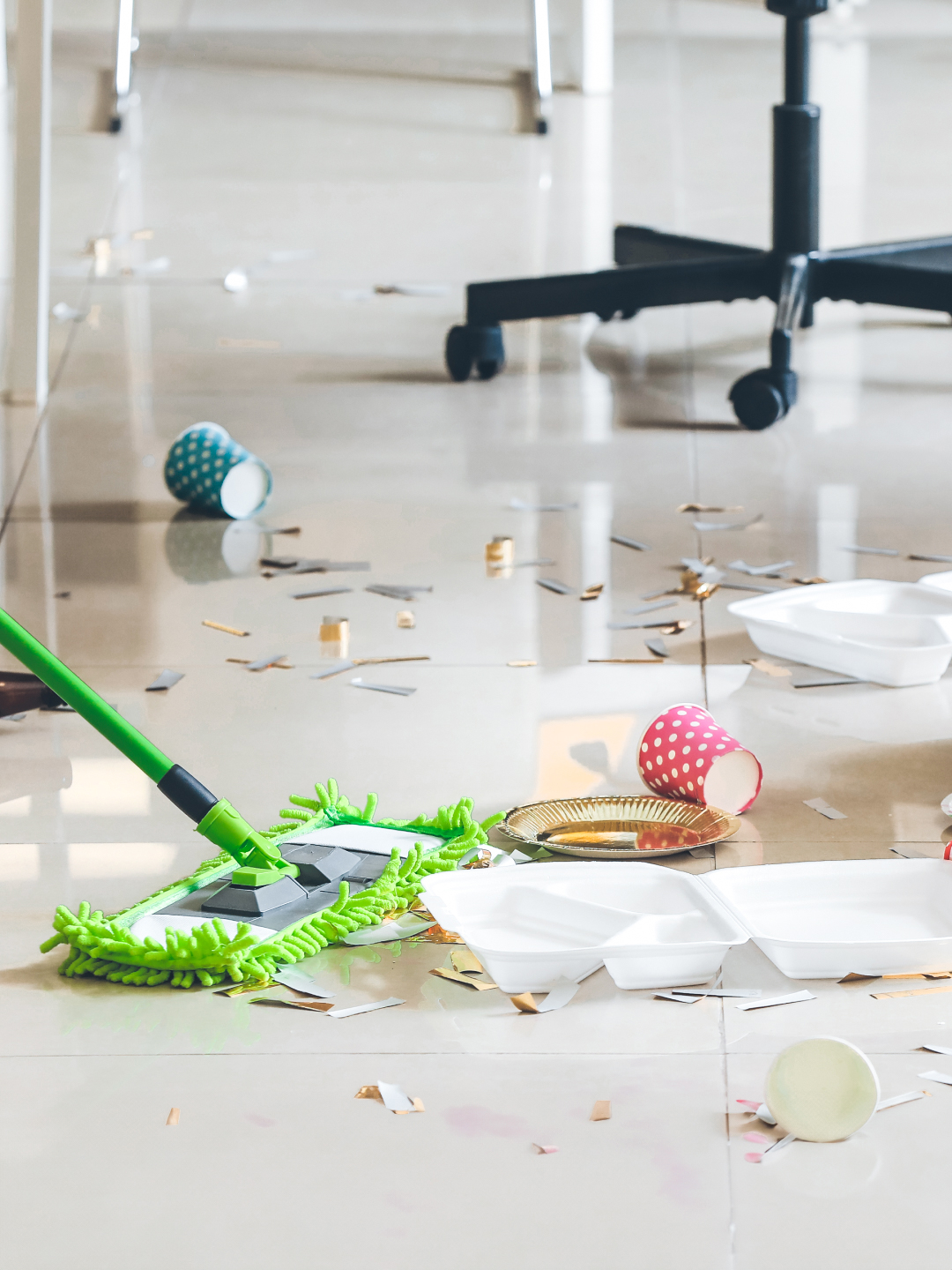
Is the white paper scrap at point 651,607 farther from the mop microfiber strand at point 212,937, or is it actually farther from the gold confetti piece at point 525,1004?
the gold confetti piece at point 525,1004

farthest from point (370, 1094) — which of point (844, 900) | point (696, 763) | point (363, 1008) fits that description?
point (696, 763)

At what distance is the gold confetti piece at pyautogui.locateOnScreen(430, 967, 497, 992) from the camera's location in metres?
1.32

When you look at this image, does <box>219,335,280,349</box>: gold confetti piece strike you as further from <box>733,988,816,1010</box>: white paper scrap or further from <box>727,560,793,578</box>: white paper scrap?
<box>733,988,816,1010</box>: white paper scrap

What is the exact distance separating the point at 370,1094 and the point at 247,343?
8.24 feet

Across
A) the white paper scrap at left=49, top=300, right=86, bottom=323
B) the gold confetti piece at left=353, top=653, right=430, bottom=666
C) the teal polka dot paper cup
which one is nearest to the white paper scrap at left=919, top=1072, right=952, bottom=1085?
the gold confetti piece at left=353, top=653, right=430, bottom=666

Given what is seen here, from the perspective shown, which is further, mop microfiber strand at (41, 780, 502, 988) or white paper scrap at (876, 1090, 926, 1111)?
mop microfiber strand at (41, 780, 502, 988)

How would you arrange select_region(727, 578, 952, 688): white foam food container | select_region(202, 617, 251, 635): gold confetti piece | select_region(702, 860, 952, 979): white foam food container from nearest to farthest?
select_region(702, 860, 952, 979): white foam food container → select_region(727, 578, 952, 688): white foam food container → select_region(202, 617, 251, 635): gold confetti piece

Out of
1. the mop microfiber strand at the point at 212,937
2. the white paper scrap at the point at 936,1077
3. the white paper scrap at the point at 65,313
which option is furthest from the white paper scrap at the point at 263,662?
the white paper scrap at the point at 65,313

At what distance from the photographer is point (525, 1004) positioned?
4.22ft

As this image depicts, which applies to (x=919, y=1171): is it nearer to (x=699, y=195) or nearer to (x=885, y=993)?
(x=885, y=993)

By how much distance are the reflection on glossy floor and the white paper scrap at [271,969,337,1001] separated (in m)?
0.02

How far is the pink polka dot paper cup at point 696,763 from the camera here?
1.63 m

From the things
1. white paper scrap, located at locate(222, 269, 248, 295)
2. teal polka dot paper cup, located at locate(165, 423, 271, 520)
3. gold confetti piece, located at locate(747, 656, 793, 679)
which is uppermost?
white paper scrap, located at locate(222, 269, 248, 295)

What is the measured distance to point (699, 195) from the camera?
4.55 m
